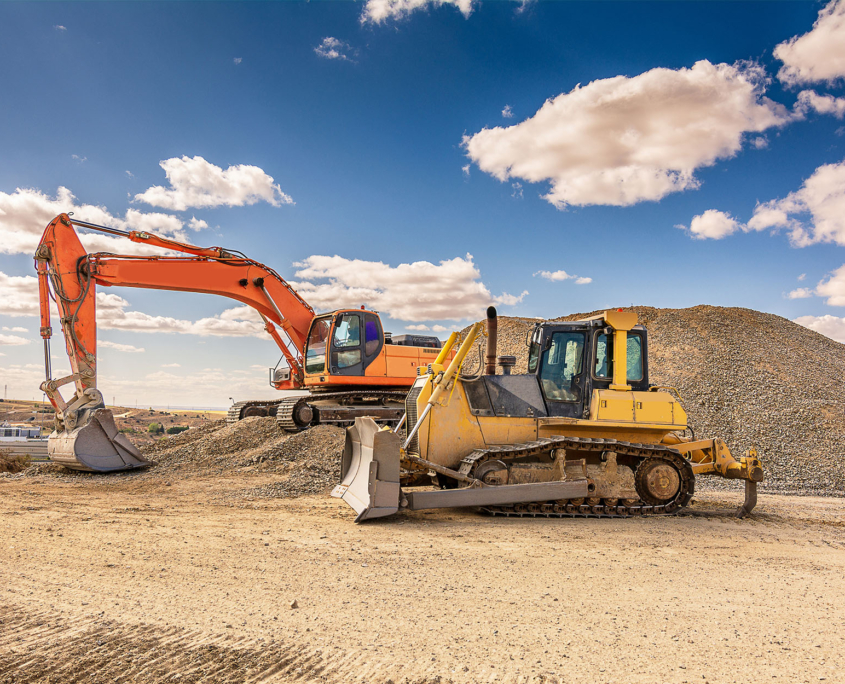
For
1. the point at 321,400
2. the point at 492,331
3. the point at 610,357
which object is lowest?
the point at 321,400

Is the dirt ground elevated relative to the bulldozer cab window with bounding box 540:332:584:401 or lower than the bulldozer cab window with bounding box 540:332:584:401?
lower

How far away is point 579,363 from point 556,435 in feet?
3.75

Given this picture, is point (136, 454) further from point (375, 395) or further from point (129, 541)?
point (129, 541)

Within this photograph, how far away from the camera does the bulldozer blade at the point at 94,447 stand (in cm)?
1216

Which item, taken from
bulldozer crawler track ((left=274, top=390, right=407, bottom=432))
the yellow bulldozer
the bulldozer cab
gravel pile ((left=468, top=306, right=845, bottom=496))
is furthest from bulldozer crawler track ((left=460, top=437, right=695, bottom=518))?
bulldozer crawler track ((left=274, top=390, right=407, bottom=432))

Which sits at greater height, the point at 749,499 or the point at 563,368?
the point at 563,368

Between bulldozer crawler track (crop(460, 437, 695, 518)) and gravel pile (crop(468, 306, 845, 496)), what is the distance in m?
2.18

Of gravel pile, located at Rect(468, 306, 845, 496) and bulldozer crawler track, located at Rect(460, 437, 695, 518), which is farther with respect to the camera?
gravel pile, located at Rect(468, 306, 845, 496)

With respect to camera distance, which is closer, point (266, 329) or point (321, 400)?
point (321, 400)

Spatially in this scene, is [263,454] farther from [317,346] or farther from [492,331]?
[492,331]

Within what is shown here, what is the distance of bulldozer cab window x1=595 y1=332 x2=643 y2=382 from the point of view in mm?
8719

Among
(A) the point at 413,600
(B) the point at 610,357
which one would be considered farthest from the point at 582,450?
(A) the point at 413,600

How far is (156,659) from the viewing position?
348cm

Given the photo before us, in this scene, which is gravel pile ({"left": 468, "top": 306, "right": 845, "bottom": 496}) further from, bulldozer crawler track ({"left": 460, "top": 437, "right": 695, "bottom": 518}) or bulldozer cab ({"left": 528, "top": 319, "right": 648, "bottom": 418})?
bulldozer crawler track ({"left": 460, "top": 437, "right": 695, "bottom": 518})
